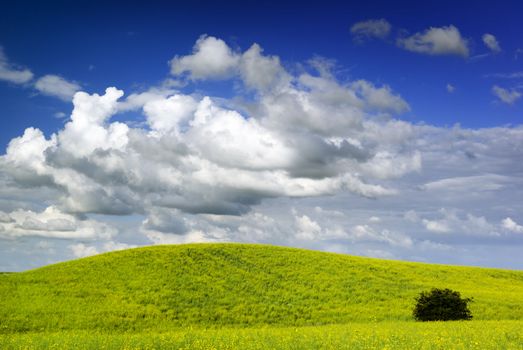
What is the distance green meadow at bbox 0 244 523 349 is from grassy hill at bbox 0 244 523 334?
0.13 metres

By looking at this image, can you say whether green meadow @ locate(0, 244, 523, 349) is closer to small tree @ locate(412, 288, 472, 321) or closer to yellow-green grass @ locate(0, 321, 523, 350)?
yellow-green grass @ locate(0, 321, 523, 350)

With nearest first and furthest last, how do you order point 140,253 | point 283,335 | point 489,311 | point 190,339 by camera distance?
1. point 190,339
2. point 283,335
3. point 489,311
4. point 140,253

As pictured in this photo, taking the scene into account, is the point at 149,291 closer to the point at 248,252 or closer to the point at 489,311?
the point at 248,252

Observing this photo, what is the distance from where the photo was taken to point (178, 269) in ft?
195

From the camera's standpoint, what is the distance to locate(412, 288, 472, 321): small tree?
41.0 m

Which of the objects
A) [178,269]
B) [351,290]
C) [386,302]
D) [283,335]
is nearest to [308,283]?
[351,290]

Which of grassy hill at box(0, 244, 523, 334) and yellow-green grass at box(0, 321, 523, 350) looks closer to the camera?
yellow-green grass at box(0, 321, 523, 350)

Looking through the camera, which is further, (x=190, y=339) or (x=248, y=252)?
(x=248, y=252)

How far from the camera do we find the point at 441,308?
41.2m

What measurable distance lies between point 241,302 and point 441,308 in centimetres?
1872

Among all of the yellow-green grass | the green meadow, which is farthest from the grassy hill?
the yellow-green grass

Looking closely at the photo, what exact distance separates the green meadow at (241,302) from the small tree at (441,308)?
1869 mm

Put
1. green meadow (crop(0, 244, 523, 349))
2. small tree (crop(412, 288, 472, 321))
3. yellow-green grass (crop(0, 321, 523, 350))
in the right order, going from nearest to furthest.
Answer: yellow-green grass (crop(0, 321, 523, 350))
green meadow (crop(0, 244, 523, 349))
small tree (crop(412, 288, 472, 321))

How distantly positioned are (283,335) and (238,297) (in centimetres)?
2146
